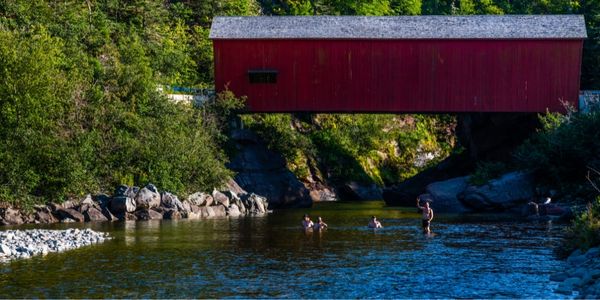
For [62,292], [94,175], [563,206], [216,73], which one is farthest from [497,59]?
[62,292]

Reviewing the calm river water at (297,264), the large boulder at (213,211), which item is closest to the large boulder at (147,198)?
the large boulder at (213,211)

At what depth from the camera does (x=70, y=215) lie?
3800 cm

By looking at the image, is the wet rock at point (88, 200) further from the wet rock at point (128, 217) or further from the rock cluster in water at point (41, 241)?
the rock cluster in water at point (41, 241)

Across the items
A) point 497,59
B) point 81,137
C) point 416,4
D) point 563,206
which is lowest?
point 563,206

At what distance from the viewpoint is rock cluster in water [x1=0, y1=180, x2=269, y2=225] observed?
123 ft

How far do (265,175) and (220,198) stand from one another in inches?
320

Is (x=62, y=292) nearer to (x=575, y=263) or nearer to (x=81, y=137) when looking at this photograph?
(x=575, y=263)

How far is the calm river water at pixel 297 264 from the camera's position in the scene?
66.7 ft

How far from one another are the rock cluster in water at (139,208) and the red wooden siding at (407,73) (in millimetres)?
7824

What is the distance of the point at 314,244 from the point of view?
96.3ft

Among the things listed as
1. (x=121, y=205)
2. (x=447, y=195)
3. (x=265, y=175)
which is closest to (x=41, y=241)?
(x=121, y=205)

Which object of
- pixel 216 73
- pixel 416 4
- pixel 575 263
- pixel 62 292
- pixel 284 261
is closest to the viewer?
pixel 62 292

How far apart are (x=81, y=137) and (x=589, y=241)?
2499 centimetres

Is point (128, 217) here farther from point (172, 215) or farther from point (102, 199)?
point (172, 215)
